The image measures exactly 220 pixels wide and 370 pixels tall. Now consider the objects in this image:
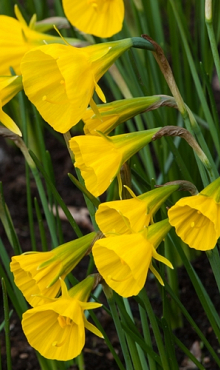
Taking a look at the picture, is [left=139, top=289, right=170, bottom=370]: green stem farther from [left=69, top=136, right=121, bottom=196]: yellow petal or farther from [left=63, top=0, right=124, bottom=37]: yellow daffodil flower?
[left=63, top=0, right=124, bottom=37]: yellow daffodil flower

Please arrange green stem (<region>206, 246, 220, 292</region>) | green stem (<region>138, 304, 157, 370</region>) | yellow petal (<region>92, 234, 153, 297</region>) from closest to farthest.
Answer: yellow petal (<region>92, 234, 153, 297</region>)
green stem (<region>206, 246, 220, 292</region>)
green stem (<region>138, 304, 157, 370</region>)

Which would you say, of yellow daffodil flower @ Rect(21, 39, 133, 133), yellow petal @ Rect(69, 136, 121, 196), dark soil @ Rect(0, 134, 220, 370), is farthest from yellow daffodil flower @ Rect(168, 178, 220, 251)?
dark soil @ Rect(0, 134, 220, 370)

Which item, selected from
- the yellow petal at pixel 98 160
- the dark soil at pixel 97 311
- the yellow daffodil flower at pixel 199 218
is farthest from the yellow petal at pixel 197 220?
the dark soil at pixel 97 311

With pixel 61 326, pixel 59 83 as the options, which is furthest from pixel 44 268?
pixel 59 83

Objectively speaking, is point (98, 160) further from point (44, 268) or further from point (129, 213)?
point (44, 268)

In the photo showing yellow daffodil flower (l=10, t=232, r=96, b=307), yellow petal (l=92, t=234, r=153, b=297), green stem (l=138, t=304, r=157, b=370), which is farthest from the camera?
green stem (l=138, t=304, r=157, b=370)
